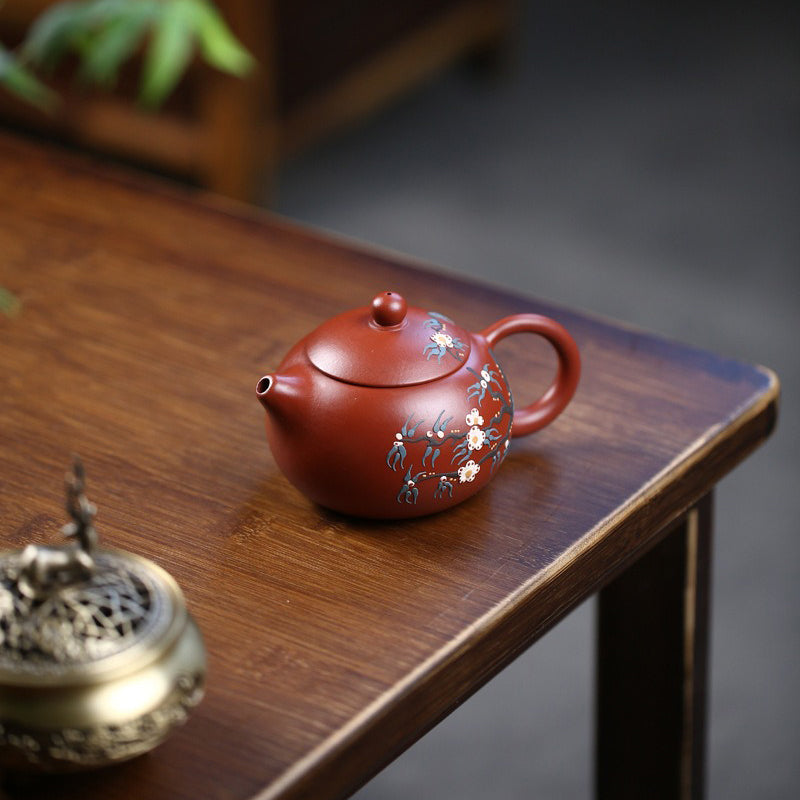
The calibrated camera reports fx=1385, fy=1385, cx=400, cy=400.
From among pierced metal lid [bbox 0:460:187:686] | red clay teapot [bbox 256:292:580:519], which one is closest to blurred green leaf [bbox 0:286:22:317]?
red clay teapot [bbox 256:292:580:519]

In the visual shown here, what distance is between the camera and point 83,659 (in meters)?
0.64

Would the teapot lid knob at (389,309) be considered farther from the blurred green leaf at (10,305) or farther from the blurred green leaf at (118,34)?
the blurred green leaf at (10,305)

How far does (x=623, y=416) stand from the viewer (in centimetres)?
102

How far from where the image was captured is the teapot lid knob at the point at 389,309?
865mm

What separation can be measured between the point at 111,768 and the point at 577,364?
0.43 m

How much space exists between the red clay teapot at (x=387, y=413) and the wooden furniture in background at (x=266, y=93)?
1.72m

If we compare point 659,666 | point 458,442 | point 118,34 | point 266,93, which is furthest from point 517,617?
point 266,93

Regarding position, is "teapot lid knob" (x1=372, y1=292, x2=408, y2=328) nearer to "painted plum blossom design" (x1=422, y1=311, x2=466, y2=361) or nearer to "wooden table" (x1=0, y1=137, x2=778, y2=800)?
"painted plum blossom design" (x1=422, y1=311, x2=466, y2=361)

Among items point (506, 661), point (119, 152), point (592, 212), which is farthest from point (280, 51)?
point (506, 661)

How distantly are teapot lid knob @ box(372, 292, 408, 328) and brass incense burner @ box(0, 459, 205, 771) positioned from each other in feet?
0.86

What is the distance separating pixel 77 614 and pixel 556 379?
44 centimetres

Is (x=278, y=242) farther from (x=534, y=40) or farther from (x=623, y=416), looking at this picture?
(x=534, y=40)

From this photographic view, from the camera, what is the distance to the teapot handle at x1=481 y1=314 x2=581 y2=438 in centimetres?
95

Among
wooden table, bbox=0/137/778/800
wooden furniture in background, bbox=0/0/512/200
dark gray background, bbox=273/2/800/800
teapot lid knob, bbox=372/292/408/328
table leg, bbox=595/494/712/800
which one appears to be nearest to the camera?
wooden table, bbox=0/137/778/800
